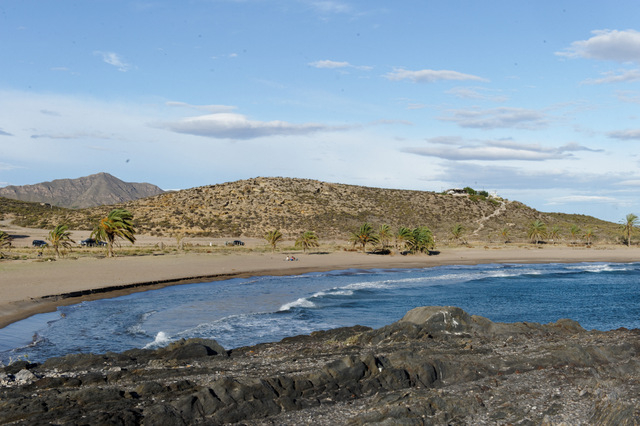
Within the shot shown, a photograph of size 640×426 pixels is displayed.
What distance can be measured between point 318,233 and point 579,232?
5440 cm

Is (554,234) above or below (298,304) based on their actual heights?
above

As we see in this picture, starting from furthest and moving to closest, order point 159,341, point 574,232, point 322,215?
point 322,215 < point 574,232 < point 159,341

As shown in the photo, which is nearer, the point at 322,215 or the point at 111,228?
the point at 111,228

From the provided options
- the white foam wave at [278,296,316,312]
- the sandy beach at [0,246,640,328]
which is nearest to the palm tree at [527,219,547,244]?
the sandy beach at [0,246,640,328]

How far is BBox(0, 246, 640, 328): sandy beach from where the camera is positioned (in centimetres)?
3013

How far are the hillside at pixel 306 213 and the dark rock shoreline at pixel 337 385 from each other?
245ft

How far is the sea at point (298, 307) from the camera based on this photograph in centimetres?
2198

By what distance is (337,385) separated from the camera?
12.7 meters

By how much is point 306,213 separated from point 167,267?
6018 centimetres

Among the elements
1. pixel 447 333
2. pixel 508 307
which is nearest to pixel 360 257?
pixel 508 307

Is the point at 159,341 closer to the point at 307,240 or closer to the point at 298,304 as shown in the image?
the point at 298,304

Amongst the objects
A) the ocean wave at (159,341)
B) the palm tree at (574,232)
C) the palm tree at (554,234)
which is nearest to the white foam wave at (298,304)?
the ocean wave at (159,341)

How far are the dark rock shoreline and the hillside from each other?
245 feet

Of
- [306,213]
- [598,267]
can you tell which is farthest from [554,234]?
[306,213]
